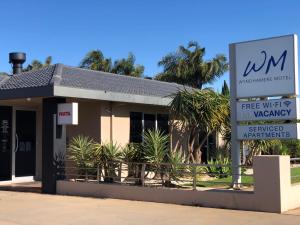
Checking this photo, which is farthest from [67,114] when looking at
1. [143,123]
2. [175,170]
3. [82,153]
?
[143,123]

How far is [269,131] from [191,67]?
29.1 metres

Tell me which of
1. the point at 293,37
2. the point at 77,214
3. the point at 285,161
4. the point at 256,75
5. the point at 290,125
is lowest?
the point at 77,214

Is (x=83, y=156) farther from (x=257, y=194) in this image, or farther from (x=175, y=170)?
(x=257, y=194)

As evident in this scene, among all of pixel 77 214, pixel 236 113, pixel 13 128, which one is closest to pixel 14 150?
pixel 13 128

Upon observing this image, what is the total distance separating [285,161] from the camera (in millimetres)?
10961

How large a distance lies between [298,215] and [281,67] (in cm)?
364

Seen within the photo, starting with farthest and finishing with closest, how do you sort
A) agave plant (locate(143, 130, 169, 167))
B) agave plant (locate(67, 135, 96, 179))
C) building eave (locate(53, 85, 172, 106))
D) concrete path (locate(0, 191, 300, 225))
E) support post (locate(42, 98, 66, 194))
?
support post (locate(42, 98, 66, 194)) → agave plant (locate(67, 135, 96, 179)) → building eave (locate(53, 85, 172, 106)) → agave plant (locate(143, 130, 169, 167)) → concrete path (locate(0, 191, 300, 225))

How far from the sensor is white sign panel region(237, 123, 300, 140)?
1175cm

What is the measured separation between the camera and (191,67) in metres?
40.9

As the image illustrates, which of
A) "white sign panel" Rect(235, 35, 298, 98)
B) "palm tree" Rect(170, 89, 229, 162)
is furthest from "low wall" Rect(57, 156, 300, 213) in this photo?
"palm tree" Rect(170, 89, 229, 162)

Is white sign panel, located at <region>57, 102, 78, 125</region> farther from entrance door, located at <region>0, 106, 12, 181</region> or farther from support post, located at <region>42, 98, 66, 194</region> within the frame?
entrance door, located at <region>0, 106, 12, 181</region>

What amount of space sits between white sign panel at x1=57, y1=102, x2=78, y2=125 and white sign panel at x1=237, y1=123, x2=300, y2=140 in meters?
4.74

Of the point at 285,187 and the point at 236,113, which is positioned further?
the point at 236,113

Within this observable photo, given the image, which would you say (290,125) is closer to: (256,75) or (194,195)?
(256,75)
